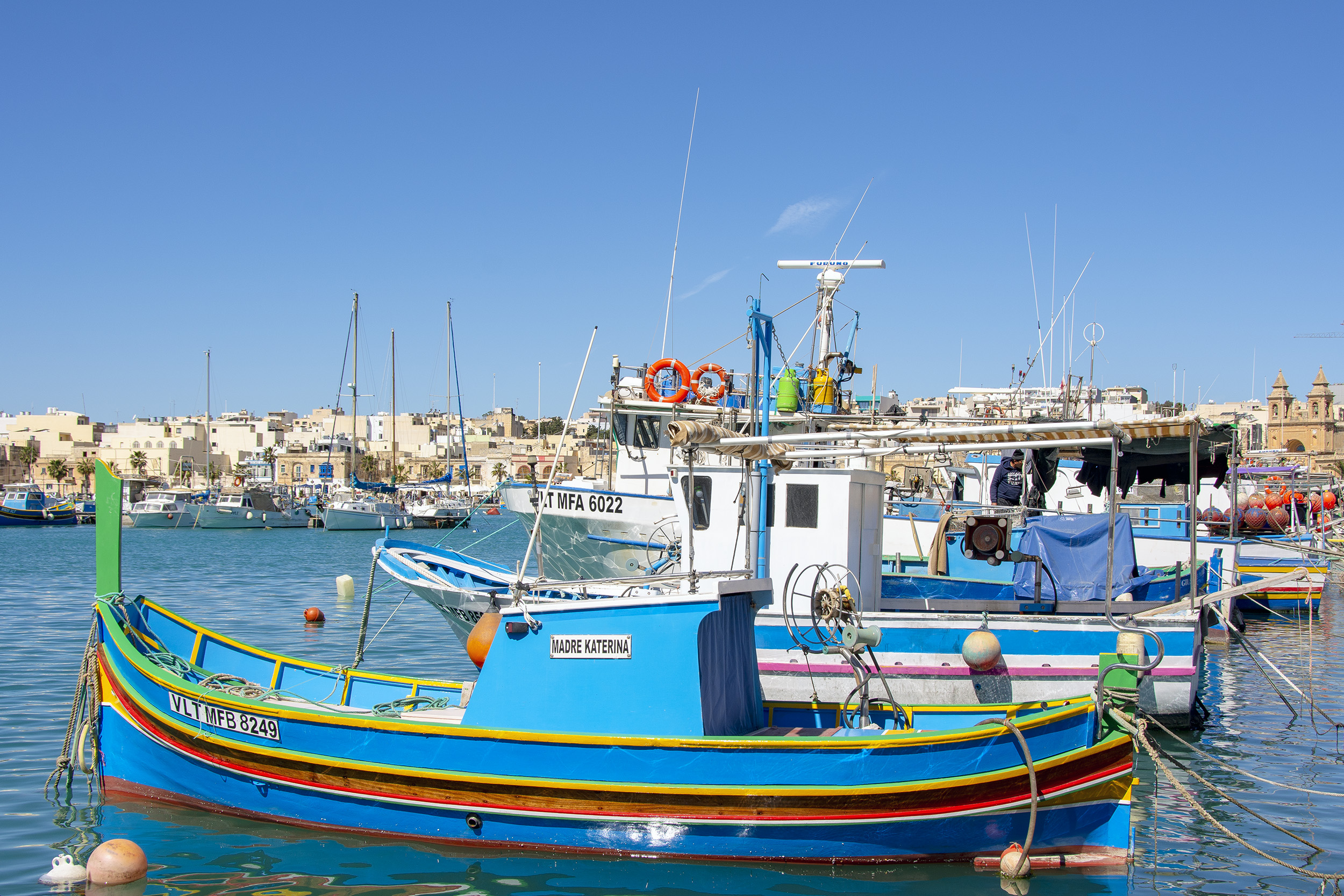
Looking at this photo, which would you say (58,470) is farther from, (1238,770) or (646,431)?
(1238,770)

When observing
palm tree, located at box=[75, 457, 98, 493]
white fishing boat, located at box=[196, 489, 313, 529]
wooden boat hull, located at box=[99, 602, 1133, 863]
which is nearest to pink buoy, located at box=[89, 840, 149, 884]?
wooden boat hull, located at box=[99, 602, 1133, 863]

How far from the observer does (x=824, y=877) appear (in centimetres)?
757

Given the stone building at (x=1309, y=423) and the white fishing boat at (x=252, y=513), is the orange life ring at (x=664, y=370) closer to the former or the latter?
the white fishing boat at (x=252, y=513)

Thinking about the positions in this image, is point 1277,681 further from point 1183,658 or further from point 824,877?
point 824,877

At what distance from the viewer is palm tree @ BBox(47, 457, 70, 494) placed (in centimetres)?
11038

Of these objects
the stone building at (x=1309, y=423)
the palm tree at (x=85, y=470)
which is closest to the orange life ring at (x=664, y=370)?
the stone building at (x=1309, y=423)

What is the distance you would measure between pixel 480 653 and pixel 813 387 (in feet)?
29.9

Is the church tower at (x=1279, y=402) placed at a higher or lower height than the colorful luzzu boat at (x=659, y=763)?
higher

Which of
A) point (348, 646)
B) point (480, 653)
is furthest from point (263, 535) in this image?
point (480, 653)

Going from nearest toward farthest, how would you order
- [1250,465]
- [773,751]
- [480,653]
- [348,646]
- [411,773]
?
[773,751]
[411,773]
[480,653]
[348,646]
[1250,465]

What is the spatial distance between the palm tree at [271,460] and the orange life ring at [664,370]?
9637cm

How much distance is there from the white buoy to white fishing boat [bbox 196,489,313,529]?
6957 centimetres

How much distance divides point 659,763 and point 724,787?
512mm

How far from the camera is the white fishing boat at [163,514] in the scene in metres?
72.8
